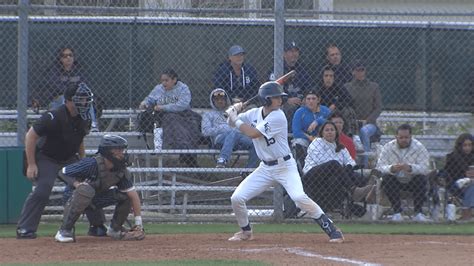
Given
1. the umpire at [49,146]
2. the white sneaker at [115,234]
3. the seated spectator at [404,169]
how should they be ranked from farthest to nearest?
the seated spectator at [404,169] < the white sneaker at [115,234] < the umpire at [49,146]

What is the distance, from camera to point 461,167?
12594 mm

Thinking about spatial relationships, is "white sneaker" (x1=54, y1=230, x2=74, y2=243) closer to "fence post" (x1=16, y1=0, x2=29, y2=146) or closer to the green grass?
the green grass

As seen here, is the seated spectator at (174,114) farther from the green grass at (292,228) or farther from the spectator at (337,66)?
the spectator at (337,66)

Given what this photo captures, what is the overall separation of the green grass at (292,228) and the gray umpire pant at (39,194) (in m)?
0.52

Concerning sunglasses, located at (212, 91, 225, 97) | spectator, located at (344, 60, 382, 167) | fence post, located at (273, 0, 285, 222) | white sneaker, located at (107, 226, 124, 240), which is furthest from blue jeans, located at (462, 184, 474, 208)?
white sneaker, located at (107, 226, 124, 240)

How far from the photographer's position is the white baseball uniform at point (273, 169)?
1002 cm

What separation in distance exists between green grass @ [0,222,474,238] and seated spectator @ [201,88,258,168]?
92 centimetres

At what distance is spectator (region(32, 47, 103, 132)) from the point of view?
1243cm

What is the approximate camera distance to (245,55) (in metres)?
13.1

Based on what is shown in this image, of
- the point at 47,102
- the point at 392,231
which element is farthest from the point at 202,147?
the point at 392,231

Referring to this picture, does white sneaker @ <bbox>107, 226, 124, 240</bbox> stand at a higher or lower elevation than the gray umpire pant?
lower

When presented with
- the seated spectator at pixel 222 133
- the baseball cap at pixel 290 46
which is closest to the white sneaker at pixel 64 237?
the seated spectator at pixel 222 133

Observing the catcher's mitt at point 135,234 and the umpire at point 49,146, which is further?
the catcher's mitt at point 135,234

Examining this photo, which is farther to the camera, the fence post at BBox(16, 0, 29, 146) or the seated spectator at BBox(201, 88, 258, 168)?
the seated spectator at BBox(201, 88, 258, 168)
